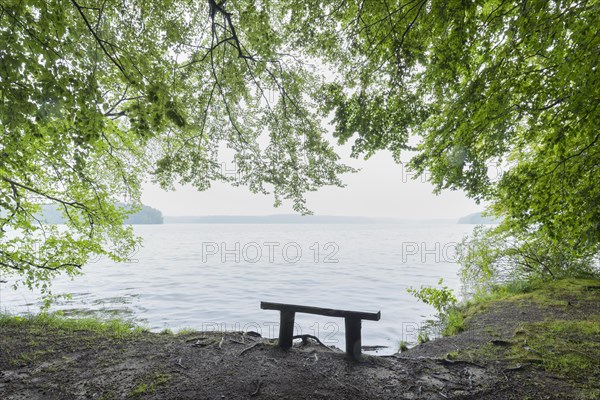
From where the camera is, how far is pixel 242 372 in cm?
406

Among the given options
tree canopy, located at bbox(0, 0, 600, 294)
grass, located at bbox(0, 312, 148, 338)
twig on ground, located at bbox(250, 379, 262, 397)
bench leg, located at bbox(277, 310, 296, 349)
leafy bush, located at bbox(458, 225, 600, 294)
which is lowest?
grass, located at bbox(0, 312, 148, 338)

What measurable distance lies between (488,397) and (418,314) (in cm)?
862

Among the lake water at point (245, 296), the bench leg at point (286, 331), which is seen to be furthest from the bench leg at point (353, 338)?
the lake water at point (245, 296)

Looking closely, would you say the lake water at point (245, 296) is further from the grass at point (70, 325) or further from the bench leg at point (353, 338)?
the bench leg at point (353, 338)

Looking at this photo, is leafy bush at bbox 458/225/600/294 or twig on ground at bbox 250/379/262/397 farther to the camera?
leafy bush at bbox 458/225/600/294

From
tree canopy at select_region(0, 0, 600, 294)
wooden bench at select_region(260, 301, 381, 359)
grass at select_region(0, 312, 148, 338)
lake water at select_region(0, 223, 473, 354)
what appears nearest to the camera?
tree canopy at select_region(0, 0, 600, 294)

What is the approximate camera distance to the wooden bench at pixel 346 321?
15.3ft

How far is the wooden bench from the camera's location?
183 inches

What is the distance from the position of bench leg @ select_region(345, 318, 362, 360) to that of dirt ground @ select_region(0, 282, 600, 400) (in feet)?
0.46

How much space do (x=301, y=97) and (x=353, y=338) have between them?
15.1ft

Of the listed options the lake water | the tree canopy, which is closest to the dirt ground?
the tree canopy

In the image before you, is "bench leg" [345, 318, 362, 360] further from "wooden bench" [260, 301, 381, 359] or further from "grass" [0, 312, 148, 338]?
"grass" [0, 312, 148, 338]

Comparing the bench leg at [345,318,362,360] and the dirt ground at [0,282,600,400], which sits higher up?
the bench leg at [345,318,362,360]

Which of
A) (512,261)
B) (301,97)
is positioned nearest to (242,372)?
(301,97)
